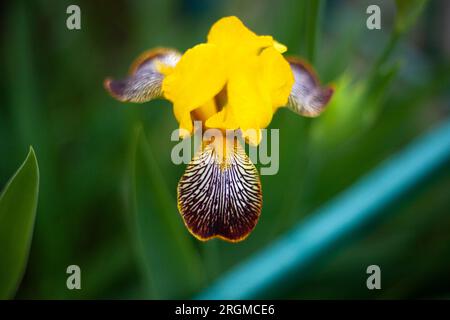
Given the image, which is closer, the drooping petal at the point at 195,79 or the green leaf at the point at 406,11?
the drooping petal at the point at 195,79

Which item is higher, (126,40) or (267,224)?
(126,40)

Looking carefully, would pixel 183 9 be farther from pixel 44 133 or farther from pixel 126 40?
pixel 44 133

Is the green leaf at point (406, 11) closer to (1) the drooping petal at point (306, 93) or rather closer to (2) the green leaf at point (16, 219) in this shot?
(1) the drooping petal at point (306, 93)

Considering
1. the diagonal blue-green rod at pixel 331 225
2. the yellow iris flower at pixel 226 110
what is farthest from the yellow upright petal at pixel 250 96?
the diagonal blue-green rod at pixel 331 225

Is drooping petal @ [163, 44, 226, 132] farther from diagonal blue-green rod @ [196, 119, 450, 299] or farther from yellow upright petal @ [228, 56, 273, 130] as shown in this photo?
diagonal blue-green rod @ [196, 119, 450, 299]

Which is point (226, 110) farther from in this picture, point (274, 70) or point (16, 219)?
point (16, 219)

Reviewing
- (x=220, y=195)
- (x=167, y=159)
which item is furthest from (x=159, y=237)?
(x=167, y=159)

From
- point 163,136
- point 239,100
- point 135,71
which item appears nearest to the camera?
point 239,100
